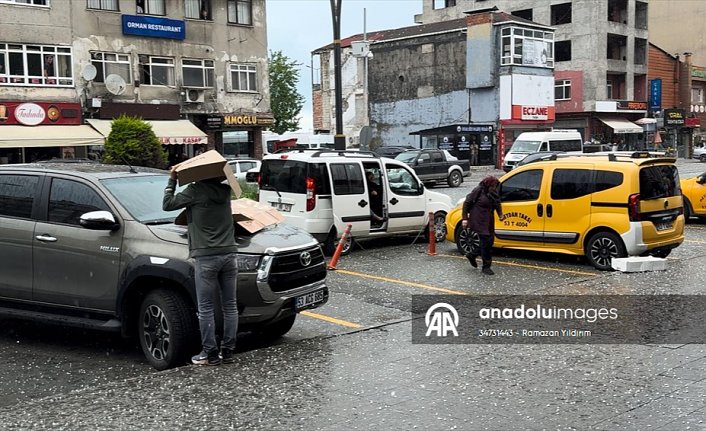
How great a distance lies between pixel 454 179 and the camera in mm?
33781

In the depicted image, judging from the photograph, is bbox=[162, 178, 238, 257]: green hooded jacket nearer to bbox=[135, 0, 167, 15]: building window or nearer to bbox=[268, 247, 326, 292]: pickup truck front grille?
bbox=[268, 247, 326, 292]: pickup truck front grille

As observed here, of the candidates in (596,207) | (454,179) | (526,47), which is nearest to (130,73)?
(454,179)

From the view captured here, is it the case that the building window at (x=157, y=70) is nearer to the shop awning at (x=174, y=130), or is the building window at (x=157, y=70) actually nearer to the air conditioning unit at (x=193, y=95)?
the air conditioning unit at (x=193, y=95)

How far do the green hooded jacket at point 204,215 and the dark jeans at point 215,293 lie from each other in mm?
87

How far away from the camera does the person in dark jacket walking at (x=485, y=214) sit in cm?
1148

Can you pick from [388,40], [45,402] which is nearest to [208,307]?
[45,402]

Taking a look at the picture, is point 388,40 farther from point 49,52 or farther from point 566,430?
point 566,430

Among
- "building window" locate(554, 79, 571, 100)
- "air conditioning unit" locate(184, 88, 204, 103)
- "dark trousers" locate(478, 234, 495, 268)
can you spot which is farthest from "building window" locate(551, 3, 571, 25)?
"dark trousers" locate(478, 234, 495, 268)

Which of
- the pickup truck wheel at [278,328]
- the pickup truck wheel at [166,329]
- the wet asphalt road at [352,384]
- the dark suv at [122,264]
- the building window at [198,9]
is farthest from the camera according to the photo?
the building window at [198,9]

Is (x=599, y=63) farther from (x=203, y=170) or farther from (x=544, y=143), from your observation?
(x=203, y=170)

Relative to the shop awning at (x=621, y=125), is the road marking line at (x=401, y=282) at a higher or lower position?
lower

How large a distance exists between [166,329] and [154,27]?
92.9 ft

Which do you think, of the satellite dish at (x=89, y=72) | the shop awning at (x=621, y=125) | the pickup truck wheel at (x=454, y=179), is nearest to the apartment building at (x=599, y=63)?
the shop awning at (x=621, y=125)

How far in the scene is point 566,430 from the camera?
5.05 metres
